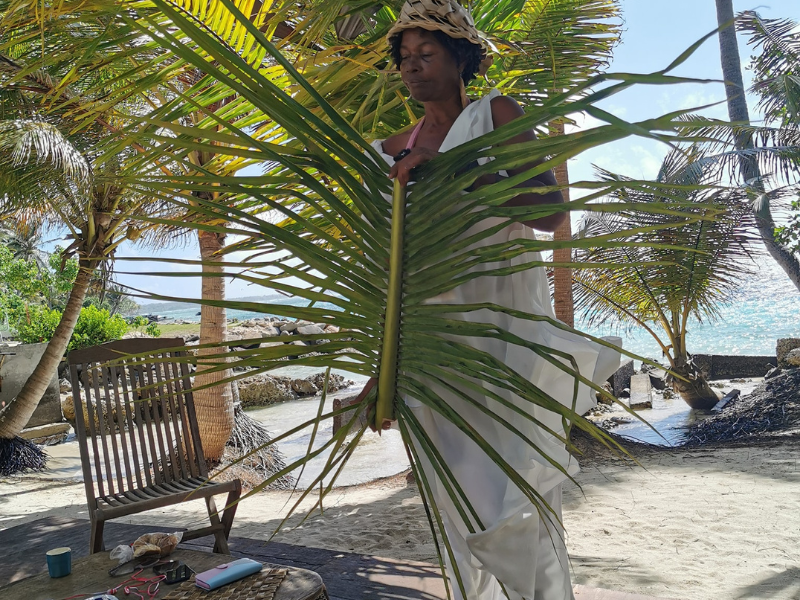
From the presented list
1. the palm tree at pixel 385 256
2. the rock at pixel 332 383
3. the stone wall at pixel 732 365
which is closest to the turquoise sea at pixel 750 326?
the rock at pixel 332 383

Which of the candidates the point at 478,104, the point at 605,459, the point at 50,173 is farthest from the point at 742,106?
the point at 478,104

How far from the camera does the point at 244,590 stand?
1.88 metres

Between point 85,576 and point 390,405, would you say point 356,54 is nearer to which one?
point 390,405

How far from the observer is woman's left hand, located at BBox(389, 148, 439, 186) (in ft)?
2.88

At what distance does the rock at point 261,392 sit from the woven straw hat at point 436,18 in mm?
13065

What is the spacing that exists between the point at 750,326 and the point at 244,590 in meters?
51.7

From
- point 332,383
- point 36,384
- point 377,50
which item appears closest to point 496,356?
point 377,50

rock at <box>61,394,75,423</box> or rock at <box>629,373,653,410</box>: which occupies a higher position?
rock at <box>61,394,75,423</box>

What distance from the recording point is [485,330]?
0.85 meters

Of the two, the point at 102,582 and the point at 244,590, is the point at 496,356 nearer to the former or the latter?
the point at 244,590

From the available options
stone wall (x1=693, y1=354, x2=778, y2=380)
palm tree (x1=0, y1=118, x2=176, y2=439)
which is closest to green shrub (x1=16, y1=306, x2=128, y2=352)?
palm tree (x1=0, y1=118, x2=176, y2=439)

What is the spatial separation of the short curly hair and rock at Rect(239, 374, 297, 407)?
1297 cm

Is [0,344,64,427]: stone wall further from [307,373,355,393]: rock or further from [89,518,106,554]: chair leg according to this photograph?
[89,518,106,554]: chair leg

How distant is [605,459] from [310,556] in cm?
358
